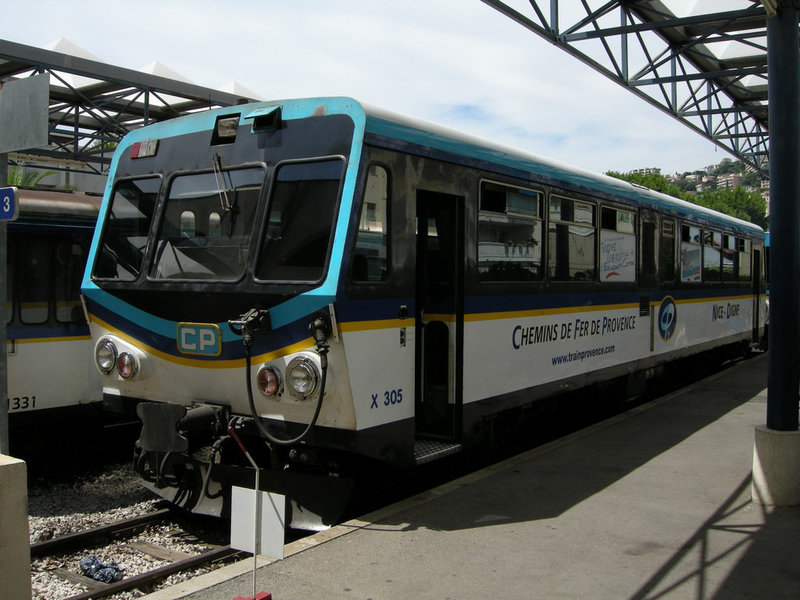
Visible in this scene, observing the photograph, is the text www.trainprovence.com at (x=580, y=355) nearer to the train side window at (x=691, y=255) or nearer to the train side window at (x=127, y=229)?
the train side window at (x=691, y=255)

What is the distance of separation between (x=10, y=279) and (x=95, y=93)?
28.0ft

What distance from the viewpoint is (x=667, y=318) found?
11.3m

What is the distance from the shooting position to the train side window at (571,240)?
25.8ft

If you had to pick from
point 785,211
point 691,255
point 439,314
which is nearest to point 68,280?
point 439,314

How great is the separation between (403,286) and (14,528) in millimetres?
2919

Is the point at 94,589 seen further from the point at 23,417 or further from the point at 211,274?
the point at 23,417

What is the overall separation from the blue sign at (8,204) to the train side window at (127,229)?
3.75ft

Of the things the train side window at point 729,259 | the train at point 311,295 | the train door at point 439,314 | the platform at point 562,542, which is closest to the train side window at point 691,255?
the train side window at point 729,259

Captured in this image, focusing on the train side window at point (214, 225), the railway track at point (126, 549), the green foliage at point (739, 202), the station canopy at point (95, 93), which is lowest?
the railway track at point (126, 549)

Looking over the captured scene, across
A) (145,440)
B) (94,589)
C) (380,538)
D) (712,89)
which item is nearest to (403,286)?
(380,538)

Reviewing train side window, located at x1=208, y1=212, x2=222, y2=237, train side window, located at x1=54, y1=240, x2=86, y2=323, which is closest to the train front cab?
train side window, located at x1=208, y1=212, x2=222, y2=237

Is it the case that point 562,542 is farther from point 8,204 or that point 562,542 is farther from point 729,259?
point 729,259

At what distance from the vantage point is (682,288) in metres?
12.0

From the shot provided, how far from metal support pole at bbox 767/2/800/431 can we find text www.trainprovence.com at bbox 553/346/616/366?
2346mm
